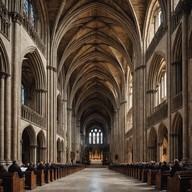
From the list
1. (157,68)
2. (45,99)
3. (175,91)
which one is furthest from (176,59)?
(45,99)

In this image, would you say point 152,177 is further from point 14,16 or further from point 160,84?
point 160,84

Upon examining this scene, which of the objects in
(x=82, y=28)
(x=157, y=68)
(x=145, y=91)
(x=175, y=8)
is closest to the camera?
(x=175, y=8)

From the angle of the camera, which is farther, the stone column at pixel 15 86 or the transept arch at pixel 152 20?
the transept arch at pixel 152 20

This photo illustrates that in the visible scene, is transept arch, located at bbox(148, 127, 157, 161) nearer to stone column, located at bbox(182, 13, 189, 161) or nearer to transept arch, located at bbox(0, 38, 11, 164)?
stone column, located at bbox(182, 13, 189, 161)

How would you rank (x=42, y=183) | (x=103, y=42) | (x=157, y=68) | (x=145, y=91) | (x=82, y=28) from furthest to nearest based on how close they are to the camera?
(x=103, y=42)
(x=82, y=28)
(x=145, y=91)
(x=157, y=68)
(x=42, y=183)

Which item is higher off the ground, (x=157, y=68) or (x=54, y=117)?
(x=157, y=68)

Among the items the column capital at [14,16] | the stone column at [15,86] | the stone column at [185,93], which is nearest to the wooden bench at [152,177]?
the stone column at [185,93]

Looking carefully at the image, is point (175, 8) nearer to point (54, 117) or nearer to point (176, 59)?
point (176, 59)

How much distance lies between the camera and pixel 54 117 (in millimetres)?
37031

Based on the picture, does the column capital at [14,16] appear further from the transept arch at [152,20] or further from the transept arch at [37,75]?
the transept arch at [152,20]

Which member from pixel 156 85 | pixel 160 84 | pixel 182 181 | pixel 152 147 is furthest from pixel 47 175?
pixel 160 84

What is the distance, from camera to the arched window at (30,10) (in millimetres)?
29103

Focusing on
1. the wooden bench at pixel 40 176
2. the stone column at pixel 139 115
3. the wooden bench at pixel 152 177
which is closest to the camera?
the wooden bench at pixel 152 177

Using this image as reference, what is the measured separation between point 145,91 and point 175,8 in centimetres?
1227
